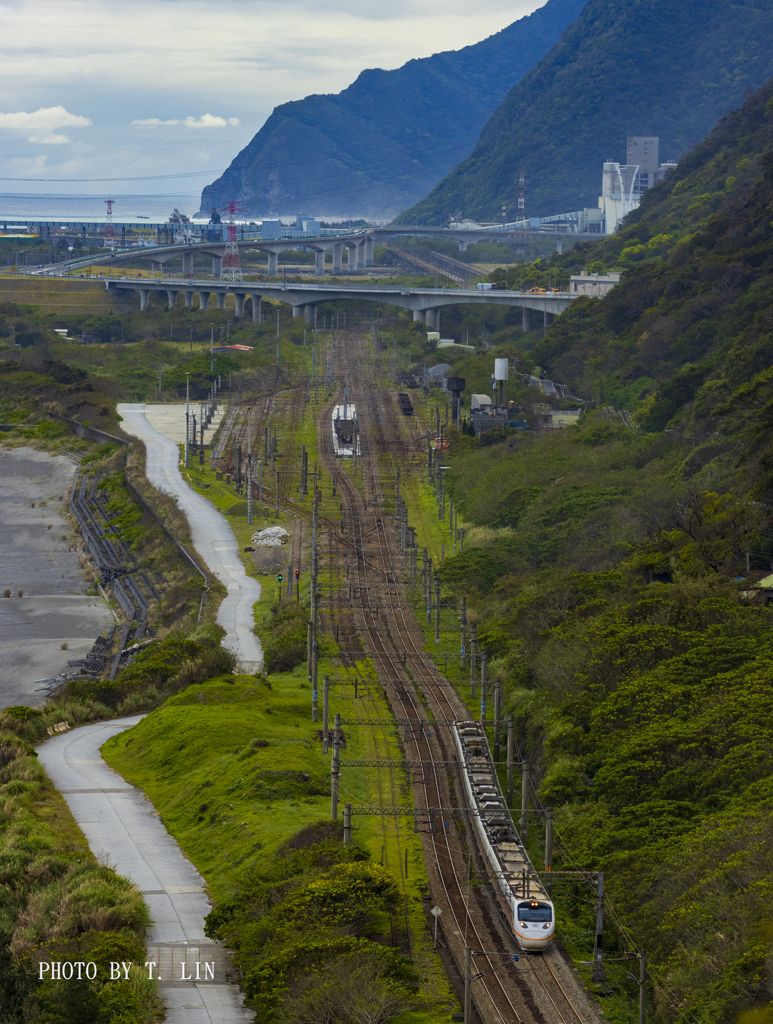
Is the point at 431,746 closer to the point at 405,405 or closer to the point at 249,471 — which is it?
the point at 249,471

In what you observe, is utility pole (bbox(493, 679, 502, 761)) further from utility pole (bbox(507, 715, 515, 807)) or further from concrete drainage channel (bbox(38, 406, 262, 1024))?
concrete drainage channel (bbox(38, 406, 262, 1024))

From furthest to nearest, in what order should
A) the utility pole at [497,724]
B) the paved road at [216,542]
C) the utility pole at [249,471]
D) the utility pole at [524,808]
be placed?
the utility pole at [249,471] → the paved road at [216,542] → the utility pole at [497,724] → the utility pole at [524,808]

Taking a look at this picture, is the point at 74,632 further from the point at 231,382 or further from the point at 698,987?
the point at 231,382

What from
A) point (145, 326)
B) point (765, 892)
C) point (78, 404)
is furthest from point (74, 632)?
point (145, 326)

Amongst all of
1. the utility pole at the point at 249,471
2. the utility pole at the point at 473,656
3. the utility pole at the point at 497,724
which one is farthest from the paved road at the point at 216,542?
the utility pole at the point at 497,724

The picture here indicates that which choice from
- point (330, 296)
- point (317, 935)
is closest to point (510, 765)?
point (317, 935)

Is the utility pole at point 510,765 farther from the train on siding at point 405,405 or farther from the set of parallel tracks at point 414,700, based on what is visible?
the train on siding at point 405,405
